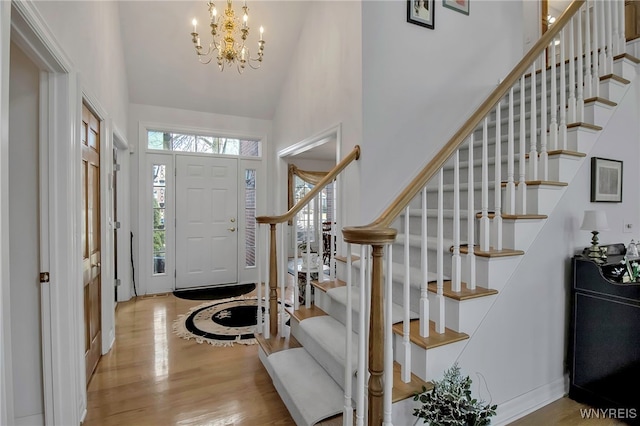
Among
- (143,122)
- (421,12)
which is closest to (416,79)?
(421,12)

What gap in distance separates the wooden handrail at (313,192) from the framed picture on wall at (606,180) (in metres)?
1.67

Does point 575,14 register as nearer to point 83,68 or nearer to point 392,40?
point 392,40

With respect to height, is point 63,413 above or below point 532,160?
below

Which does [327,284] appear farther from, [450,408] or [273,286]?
[450,408]

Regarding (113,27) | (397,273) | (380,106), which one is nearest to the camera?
(397,273)

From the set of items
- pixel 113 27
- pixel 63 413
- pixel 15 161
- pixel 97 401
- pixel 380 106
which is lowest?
pixel 97 401

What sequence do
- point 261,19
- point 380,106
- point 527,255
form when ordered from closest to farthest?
point 527,255, point 380,106, point 261,19

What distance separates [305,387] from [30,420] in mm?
1477

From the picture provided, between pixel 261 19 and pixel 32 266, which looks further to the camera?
pixel 261 19

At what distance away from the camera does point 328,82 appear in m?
3.28

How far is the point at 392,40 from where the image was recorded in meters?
2.83

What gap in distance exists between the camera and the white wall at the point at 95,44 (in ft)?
5.68

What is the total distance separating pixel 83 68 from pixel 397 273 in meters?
2.53

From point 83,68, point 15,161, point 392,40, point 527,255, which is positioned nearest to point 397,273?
point 527,255
